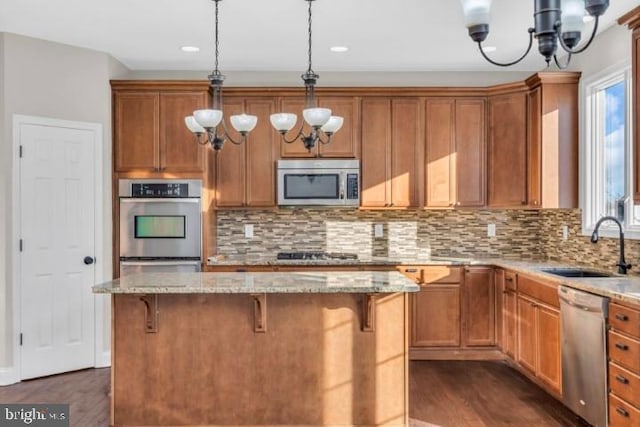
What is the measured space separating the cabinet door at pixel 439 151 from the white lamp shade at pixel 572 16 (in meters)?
2.83

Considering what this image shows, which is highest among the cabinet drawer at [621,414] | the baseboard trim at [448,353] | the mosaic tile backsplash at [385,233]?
the mosaic tile backsplash at [385,233]

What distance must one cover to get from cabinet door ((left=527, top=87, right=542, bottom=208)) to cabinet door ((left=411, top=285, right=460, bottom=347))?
1.04m

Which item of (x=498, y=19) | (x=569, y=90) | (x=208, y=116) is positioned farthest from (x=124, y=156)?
(x=569, y=90)

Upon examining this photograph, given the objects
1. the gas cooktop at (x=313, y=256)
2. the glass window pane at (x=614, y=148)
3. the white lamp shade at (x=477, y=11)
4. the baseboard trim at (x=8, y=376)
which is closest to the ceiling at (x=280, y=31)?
the glass window pane at (x=614, y=148)

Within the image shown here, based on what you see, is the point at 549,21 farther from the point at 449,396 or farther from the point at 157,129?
the point at 157,129

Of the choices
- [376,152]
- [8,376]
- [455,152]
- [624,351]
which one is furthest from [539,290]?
[8,376]

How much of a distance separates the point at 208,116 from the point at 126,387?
164cm

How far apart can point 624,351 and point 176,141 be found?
3742 millimetres

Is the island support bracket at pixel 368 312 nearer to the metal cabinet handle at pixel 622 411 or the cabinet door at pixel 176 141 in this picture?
the metal cabinet handle at pixel 622 411

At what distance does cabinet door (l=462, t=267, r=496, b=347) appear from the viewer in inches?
184

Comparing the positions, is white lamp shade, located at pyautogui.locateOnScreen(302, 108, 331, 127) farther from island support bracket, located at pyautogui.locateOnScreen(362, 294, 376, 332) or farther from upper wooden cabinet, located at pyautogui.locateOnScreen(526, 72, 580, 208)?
upper wooden cabinet, located at pyautogui.locateOnScreen(526, 72, 580, 208)

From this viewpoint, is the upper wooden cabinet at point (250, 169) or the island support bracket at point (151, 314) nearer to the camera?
the island support bracket at point (151, 314)

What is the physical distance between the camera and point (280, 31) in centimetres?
406

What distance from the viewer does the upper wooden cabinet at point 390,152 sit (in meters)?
4.92
